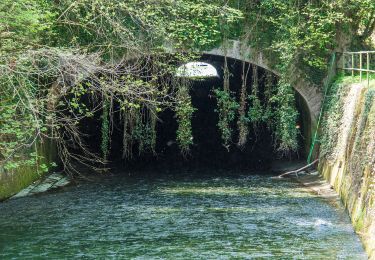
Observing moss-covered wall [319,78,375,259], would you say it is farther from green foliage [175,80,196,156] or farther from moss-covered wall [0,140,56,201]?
moss-covered wall [0,140,56,201]

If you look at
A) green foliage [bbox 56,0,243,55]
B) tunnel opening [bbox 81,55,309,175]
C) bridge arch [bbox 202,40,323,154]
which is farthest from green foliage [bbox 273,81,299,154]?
green foliage [bbox 56,0,243,55]

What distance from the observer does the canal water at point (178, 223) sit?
426 inches

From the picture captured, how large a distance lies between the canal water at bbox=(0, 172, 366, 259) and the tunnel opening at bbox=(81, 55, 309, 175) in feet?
11.3

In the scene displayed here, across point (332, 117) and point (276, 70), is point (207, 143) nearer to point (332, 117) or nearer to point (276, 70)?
point (276, 70)

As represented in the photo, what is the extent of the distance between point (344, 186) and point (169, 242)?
473 cm

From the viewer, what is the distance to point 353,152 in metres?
13.3

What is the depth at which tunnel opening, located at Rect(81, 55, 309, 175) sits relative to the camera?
20.8 meters

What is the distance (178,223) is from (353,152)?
3706 mm

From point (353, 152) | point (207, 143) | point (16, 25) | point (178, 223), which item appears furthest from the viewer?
point (207, 143)

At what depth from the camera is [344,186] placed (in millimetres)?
14352

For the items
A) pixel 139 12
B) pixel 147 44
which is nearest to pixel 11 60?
pixel 139 12

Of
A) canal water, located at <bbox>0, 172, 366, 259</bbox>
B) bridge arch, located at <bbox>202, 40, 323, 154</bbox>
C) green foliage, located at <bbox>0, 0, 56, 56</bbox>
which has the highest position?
green foliage, located at <bbox>0, 0, 56, 56</bbox>

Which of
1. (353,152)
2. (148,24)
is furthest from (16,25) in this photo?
(353,152)

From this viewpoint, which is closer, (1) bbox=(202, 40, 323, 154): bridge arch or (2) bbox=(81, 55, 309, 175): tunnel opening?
(1) bbox=(202, 40, 323, 154): bridge arch
